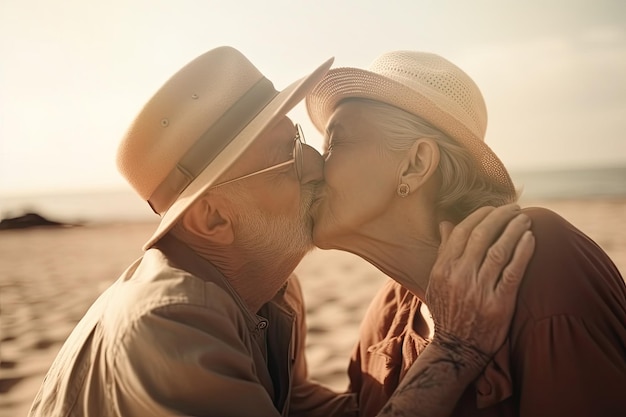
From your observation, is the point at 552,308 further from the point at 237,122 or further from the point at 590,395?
the point at 237,122

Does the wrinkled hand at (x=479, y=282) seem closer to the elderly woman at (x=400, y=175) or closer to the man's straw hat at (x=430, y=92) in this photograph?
the elderly woman at (x=400, y=175)

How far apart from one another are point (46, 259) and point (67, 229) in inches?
321

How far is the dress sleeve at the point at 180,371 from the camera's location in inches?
65.1

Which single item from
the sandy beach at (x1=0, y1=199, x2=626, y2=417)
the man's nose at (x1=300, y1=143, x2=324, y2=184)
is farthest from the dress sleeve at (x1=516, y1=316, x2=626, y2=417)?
the sandy beach at (x1=0, y1=199, x2=626, y2=417)

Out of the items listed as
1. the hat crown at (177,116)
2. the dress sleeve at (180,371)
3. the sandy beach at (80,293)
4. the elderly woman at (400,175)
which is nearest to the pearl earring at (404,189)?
the elderly woman at (400,175)

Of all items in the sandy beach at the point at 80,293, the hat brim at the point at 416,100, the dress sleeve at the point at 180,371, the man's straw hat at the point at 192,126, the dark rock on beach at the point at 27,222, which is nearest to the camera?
the dress sleeve at the point at 180,371

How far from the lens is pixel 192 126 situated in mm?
2111

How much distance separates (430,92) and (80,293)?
22.8ft

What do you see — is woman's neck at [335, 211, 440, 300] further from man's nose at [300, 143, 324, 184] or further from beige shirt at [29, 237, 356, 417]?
beige shirt at [29, 237, 356, 417]

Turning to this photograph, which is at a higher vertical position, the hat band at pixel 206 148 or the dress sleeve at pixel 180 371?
the hat band at pixel 206 148

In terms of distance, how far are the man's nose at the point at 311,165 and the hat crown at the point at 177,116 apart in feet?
1.36

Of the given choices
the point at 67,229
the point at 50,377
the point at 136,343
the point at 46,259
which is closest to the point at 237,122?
the point at 136,343

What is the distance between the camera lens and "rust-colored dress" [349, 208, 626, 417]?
180cm

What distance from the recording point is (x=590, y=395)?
1.80m
